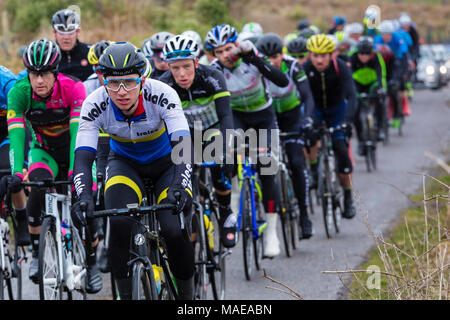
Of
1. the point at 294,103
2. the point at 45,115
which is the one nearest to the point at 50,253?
the point at 45,115

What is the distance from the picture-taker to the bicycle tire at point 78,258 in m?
6.95

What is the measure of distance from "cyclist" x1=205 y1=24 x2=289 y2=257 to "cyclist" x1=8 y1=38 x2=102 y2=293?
1.78 m

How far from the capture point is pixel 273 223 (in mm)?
8680

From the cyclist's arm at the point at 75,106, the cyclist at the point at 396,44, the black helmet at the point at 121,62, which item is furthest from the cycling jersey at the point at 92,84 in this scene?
the cyclist at the point at 396,44

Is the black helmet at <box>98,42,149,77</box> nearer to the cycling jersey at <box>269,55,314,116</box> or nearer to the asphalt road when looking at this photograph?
the asphalt road

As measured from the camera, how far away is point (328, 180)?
10.1m

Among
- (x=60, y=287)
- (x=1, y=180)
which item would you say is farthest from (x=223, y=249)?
(x=1, y=180)

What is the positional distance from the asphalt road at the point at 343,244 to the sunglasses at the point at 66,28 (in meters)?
2.68

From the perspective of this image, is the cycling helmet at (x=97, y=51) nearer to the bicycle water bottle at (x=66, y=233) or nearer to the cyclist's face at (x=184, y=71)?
the cyclist's face at (x=184, y=71)

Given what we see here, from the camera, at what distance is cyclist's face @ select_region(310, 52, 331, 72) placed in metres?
10.1

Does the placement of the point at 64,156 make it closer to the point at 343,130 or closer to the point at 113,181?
the point at 113,181

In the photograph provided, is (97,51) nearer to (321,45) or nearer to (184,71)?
(184,71)
